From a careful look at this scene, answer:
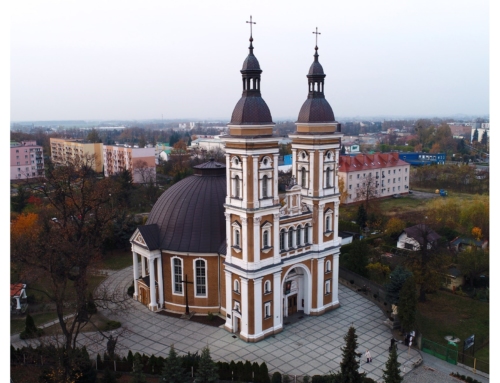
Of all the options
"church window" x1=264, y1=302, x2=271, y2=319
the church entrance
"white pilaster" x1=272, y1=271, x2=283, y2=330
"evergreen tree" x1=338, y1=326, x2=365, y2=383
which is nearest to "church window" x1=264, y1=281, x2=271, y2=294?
"white pilaster" x1=272, y1=271, x2=283, y2=330

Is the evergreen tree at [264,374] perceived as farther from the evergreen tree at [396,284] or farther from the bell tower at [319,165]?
the evergreen tree at [396,284]

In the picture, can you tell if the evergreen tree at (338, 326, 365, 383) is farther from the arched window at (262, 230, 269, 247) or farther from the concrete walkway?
the arched window at (262, 230, 269, 247)

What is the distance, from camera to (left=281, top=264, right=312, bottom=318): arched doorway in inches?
1259

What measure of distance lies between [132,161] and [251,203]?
220 ft

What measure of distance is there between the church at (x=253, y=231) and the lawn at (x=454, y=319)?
6.75 meters

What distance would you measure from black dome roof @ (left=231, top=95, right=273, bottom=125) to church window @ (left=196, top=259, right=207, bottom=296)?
36.2 feet

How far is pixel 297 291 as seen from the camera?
32719 millimetres

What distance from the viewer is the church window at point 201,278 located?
3222 centimetres

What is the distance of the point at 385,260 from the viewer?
141ft

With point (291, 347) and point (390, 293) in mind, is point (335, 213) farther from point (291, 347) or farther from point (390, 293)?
point (291, 347)

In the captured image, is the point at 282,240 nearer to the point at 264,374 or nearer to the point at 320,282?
the point at 320,282

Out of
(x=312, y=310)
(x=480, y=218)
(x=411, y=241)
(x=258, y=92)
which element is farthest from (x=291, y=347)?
(x=480, y=218)

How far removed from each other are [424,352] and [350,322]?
5.33 metres

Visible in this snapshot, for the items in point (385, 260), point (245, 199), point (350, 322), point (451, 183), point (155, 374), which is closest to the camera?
point (155, 374)
